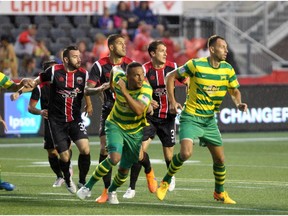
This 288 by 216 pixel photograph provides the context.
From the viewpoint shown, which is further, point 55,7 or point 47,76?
point 55,7

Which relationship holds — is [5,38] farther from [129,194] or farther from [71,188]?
[129,194]

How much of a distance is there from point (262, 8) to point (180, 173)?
1820cm

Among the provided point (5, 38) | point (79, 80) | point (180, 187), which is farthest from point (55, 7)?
point (79, 80)

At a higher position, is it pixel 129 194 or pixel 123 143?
pixel 123 143

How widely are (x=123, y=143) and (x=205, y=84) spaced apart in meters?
1.26

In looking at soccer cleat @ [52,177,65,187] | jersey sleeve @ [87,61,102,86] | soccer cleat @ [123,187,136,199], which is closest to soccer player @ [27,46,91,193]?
jersey sleeve @ [87,61,102,86]

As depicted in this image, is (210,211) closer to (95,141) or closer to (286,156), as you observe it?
(286,156)

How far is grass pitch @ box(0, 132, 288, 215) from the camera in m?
12.1

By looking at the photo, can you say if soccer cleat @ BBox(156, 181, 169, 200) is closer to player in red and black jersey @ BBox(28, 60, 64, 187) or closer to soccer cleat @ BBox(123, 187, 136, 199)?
soccer cleat @ BBox(123, 187, 136, 199)

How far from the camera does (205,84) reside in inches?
509

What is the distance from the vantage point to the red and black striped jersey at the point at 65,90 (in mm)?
14195

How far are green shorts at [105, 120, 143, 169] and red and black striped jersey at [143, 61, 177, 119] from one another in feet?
5.91

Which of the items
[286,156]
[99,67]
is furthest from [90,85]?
[286,156]

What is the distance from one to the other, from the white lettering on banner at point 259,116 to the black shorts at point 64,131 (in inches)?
527
